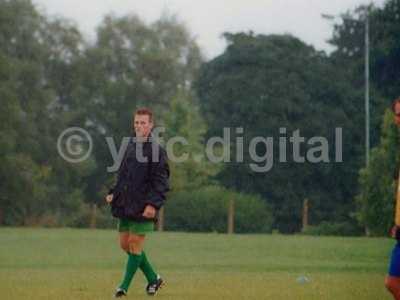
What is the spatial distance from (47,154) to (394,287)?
78013 millimetres

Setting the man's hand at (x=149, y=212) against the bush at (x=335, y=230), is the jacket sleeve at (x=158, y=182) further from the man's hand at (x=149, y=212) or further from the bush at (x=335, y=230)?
the bush at (x=335, y=230)

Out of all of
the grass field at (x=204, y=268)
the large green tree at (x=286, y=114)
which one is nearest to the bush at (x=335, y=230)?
the large green tree at (x=286, y=114)

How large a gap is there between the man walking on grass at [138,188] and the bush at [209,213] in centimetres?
5538

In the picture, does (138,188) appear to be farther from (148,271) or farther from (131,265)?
(148,271)

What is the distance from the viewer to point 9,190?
80.1 metres

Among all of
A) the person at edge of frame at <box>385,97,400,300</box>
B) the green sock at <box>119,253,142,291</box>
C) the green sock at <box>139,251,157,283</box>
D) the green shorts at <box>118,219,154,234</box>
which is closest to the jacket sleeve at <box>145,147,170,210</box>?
the green shorts at <box>118,219,154,234</box>

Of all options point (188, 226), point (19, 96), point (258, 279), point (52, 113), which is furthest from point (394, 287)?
point (52, 113)

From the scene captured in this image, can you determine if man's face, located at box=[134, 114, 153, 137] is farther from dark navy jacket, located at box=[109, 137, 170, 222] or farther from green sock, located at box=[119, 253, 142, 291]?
green sock, located at box=[119, 253, 142, 291]

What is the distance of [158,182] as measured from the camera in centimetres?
1510

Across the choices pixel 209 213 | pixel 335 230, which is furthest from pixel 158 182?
pixel 209 213

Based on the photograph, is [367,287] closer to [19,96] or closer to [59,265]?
[59,265]

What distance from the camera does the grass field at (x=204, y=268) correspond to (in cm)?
1583

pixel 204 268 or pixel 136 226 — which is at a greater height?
pixel 136 226

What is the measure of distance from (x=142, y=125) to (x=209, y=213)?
5732 centimetres
